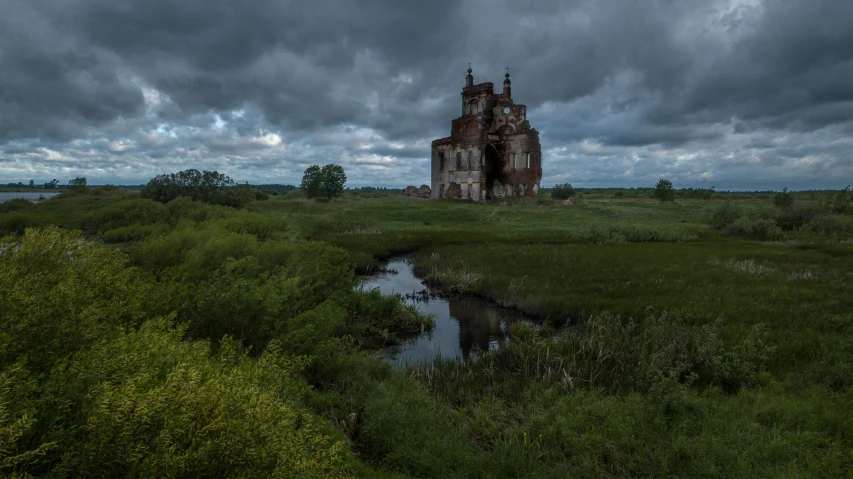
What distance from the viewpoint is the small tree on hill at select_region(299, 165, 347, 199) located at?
5881 centimetres

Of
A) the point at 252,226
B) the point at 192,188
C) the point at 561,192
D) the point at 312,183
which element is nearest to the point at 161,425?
the point at 252,226

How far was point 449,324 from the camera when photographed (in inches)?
535

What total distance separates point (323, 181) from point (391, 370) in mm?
52996

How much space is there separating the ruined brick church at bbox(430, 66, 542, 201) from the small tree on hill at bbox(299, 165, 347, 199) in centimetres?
1413

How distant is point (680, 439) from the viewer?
248 inches

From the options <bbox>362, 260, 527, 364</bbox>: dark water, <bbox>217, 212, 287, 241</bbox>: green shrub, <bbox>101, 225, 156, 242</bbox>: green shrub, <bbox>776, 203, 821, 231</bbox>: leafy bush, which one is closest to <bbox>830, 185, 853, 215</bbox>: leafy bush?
<bbox>776, 203, 821, 231</bbox>: leafy bush

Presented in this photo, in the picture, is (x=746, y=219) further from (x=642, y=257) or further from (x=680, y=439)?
(x=680, y=439)

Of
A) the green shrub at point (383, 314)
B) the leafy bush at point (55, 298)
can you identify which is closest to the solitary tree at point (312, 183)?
the green shrub at point (383, 314)

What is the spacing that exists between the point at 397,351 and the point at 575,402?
494 centimetres

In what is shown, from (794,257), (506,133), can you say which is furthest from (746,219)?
(506,133)

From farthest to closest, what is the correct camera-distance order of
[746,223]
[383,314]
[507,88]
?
1. [507,88]
2. [746,223]
3. [383,314]

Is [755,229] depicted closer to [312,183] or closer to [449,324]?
[449,324]

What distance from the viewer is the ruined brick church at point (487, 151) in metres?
50.4

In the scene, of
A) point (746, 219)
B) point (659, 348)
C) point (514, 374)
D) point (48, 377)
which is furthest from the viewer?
point (746, 219)
